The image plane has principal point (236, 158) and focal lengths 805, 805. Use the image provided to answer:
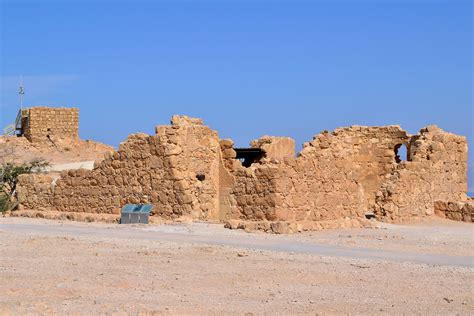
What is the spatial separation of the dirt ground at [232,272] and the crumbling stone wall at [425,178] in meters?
3.78

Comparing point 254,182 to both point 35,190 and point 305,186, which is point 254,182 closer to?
point 305,186

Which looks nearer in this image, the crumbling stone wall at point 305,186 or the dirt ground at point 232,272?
the dirt ground at point 232,272

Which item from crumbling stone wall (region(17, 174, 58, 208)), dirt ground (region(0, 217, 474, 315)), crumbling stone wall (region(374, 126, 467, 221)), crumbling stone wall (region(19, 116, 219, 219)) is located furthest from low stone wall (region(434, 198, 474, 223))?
crumbling stone wall (region(17, 174, 58, 208))

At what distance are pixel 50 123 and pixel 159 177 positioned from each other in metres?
23.3

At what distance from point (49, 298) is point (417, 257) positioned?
5.71m

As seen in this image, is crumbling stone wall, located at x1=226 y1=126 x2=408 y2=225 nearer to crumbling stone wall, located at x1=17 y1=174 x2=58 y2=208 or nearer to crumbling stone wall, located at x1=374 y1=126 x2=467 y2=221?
crumbling stone wall, located at x1=374 y1=126 x2=467 y2=221

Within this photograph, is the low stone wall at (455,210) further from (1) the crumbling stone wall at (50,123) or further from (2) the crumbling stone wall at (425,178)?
(1) the crumbling stone wall at (50,123)

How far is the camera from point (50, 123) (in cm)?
3922

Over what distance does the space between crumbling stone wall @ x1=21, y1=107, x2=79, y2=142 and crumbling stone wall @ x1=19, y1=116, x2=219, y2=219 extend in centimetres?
2017

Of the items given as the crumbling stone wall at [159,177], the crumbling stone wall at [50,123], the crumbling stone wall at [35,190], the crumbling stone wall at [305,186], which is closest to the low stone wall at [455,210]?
the crumbling stone wall at [305,186]

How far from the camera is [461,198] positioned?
72.1ft

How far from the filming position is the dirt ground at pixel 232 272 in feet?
27.2

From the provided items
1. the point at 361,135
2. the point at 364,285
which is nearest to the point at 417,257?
the point at 364,285

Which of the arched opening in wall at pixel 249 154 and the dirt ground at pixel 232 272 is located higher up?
the arched opening in wall at pixel 249 154
